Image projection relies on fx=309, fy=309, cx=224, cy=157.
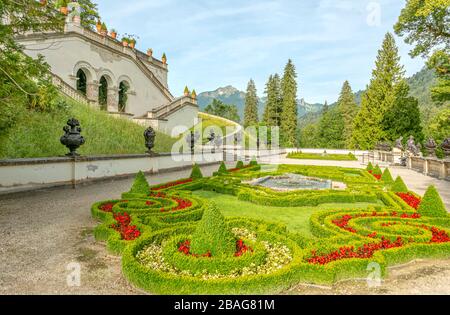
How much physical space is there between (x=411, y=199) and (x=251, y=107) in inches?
2707

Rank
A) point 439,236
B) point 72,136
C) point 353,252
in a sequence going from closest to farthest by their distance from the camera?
1. point 353,252
2. point 439,236
3. point 72,136

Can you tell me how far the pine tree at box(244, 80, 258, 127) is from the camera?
75.4 metres

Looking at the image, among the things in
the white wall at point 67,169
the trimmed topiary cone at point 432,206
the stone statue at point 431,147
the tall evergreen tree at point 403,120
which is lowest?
the trimmed topiary cone at point 432,206

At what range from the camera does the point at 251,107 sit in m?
77.5

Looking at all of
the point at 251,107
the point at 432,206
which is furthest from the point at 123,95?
the point at 251,107

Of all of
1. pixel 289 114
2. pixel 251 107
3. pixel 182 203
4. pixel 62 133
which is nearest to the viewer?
pixel 182 203

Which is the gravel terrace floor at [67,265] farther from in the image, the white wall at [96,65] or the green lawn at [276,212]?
the white wall at [96,65]

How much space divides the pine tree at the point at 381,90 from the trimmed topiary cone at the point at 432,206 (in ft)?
131

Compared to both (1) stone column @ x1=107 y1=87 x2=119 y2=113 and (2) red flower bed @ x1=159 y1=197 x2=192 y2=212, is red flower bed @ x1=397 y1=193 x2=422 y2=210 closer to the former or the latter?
(2) red flower bed @ x1=159 y1=197 x2=192 y2=212

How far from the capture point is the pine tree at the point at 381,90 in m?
44.9

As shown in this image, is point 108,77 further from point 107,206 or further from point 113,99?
point 107,206

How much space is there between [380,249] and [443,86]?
25894 millimetres

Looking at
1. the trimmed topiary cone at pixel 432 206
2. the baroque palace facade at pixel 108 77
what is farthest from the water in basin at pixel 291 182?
the baroque palace facade at pixel 108 77
